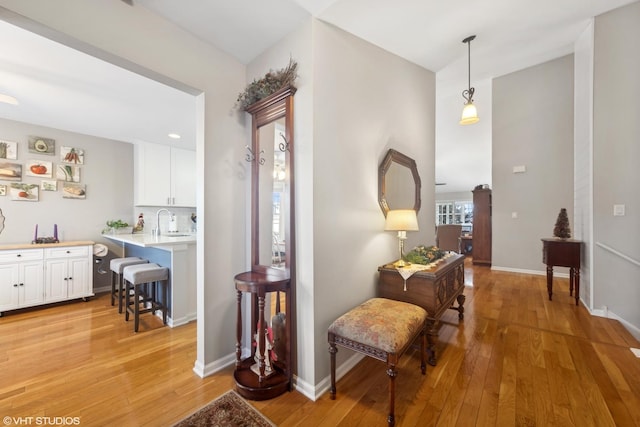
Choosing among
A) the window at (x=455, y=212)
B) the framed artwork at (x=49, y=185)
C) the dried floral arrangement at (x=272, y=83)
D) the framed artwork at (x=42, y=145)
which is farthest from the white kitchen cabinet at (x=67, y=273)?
the window at (x=455, y=212)

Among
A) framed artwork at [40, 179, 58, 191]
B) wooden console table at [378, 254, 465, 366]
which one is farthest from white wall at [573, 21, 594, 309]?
framed artwork at [40, 179, 58, 191]

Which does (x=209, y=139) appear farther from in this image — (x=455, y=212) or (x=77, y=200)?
(x=455, y=212)

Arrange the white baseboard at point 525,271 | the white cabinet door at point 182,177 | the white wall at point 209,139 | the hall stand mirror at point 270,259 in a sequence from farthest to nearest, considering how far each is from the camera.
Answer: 1. the white cabinet door at point 182,177
2. the white baseboard at point 525,271
3. the hall stand mirror at point 270,259
4. the white wall at point 209,139

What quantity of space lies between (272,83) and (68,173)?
410cm

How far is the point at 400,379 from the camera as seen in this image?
5.94 feet

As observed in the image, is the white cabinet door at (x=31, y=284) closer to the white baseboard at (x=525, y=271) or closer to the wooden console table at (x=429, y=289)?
the wooden console table at (x=429, y=289)

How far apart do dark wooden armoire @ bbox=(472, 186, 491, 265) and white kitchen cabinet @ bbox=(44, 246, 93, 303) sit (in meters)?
7.10

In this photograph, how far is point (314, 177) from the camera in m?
1.72

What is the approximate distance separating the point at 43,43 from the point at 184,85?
4.00ft

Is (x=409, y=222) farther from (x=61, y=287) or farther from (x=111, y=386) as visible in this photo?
(x=61, y=287)

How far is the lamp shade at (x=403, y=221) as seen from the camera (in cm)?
216

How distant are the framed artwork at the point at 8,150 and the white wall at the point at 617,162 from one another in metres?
7.28

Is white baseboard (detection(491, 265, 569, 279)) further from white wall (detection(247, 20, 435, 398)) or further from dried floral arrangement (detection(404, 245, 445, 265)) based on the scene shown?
white wall (detection(247, 20, 435, 398))

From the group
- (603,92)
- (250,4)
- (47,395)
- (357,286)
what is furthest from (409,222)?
(47,395)
